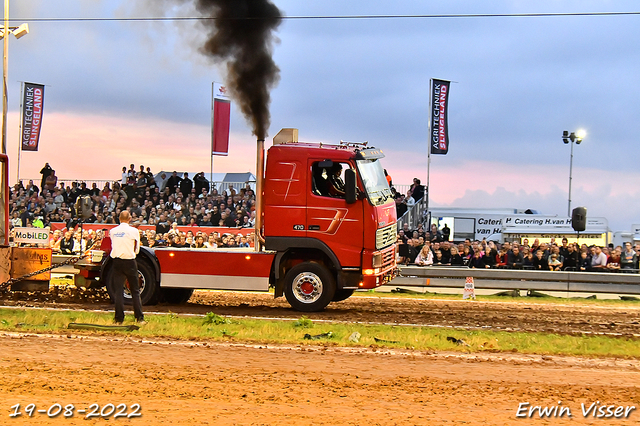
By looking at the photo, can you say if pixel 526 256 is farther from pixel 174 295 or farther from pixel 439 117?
pixel 439 117

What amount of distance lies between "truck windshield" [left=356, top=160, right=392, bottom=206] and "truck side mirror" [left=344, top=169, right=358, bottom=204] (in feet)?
0.94

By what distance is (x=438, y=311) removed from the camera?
15469mm

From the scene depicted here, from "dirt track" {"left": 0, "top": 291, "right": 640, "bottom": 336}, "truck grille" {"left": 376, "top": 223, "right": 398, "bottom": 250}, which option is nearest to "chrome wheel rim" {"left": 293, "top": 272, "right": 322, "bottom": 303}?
"dirt track" {"left": 0, "top": 291, "right": 640, "bottom": 336}

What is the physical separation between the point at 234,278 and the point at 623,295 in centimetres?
1072

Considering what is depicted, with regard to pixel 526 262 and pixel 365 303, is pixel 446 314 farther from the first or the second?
pixel 526 262

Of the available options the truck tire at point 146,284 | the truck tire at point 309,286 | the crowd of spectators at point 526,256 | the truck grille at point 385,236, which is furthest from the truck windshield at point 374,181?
the crowd of spectators at point 526,256

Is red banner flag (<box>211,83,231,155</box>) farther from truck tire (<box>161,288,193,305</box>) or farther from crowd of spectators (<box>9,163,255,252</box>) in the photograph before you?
truck tire (<box>161,288,193,305</box>)

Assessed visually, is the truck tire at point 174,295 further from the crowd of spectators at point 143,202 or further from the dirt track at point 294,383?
the crowd of spectators at point 143,202

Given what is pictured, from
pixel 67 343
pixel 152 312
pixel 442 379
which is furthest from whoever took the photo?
pixel 152 312

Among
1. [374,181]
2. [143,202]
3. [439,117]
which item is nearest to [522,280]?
[374,181]

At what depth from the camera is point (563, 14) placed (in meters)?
21.4

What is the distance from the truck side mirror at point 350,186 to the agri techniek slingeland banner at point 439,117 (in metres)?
20.5

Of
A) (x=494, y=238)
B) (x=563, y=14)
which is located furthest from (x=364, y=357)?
(x=494, y=238)

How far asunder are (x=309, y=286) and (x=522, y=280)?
7.75 metres
